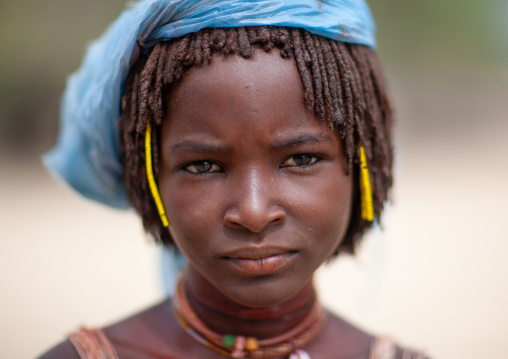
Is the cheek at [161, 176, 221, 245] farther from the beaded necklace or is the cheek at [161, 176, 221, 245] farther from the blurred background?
the blurred background

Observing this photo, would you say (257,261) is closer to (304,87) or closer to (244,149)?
(244,149)

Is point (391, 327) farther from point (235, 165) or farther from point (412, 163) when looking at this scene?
point (412, 163)

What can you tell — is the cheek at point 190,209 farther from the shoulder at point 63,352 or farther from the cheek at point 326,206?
the shoulder at point 63,352

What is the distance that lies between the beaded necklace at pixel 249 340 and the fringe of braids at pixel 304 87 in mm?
345

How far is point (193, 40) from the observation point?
4.99ft

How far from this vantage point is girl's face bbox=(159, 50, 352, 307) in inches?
56.4

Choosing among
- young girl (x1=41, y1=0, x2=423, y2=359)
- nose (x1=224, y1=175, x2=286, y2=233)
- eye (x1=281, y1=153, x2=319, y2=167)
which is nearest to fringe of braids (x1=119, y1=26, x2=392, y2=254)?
young girl (x1=41, y1=0, x2=423, y2=359)

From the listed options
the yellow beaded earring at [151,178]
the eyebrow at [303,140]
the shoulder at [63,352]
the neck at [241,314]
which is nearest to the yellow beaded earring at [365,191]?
the eyebrow at [303,140]

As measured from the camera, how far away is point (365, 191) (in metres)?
1.68

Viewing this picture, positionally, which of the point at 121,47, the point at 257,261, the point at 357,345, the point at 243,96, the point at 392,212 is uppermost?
the point at 121,47

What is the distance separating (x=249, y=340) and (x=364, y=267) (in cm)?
87

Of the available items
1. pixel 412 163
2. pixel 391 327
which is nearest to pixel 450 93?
pixel 412 163

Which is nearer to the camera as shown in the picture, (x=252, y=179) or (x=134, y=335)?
(x=252, y=179)

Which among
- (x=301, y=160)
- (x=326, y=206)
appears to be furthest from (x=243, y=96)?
(x=326, y=206)
